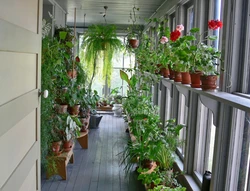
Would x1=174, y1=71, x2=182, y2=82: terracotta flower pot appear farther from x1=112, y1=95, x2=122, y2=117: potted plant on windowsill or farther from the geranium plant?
x1=112, y1=95, x2=122, y2=117: potted plant on windowsill

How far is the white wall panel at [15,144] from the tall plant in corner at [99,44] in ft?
11.4

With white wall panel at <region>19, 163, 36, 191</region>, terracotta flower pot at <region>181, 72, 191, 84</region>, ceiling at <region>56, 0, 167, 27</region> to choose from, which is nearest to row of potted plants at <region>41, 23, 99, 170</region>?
ceiling at <region>56, 0, 167, 27</region>

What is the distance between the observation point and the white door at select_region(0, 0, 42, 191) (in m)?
1.45

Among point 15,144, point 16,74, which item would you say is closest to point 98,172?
point 15,144

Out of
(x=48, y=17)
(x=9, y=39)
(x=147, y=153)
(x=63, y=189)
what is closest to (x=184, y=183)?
(x=147, y=153)

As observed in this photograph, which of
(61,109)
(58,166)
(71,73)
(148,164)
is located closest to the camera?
(148,164)

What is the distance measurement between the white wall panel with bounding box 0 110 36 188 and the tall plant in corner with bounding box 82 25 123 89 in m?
3.48

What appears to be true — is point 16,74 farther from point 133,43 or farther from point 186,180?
point 133,43

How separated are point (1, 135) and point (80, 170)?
2332mm

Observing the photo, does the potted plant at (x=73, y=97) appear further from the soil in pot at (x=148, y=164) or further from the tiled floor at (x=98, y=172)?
the soil in pot at (x=148, y=164)

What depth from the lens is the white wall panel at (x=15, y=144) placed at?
1.46 meters

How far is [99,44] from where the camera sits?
5414mm

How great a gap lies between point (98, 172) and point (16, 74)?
7.21 ft

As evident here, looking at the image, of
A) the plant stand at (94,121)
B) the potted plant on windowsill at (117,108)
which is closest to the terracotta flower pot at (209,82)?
the plant stand at (94,121)
